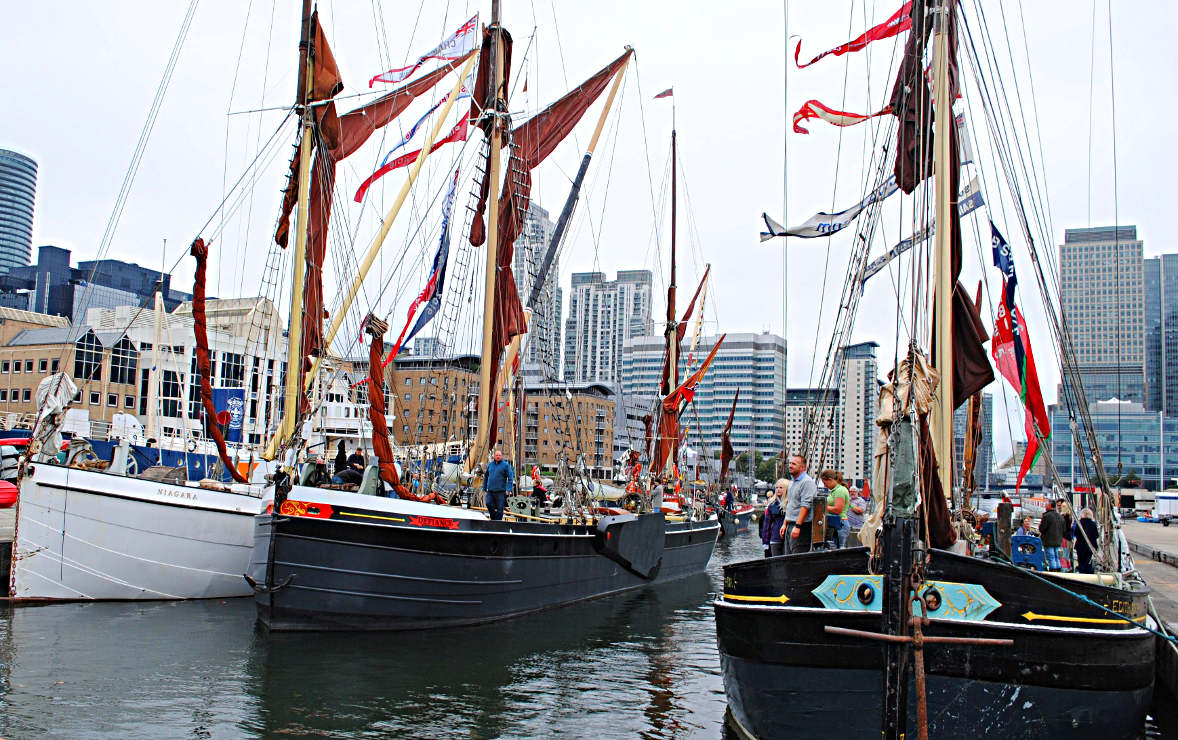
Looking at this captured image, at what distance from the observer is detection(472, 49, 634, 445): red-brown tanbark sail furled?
21.4 meters

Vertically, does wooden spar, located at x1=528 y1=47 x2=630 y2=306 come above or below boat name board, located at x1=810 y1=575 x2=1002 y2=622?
above

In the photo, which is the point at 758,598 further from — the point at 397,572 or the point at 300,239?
the point at 300,239

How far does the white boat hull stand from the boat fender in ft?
25.6

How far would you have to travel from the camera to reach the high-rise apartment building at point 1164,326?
50844mm

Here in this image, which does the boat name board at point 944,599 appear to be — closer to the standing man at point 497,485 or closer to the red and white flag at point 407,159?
the standing man at point 497,485

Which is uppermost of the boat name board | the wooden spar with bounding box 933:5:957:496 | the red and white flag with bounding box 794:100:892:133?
the red and white flag with bounding box 794:100:892:133

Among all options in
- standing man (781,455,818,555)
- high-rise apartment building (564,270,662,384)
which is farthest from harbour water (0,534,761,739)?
high-rise apartment building (564,270,662,384)

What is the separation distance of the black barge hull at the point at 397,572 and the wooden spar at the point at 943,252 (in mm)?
8969

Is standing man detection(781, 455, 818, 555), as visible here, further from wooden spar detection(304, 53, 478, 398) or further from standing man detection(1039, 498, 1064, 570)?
wooden spar detection(304, 53, 478, 398)

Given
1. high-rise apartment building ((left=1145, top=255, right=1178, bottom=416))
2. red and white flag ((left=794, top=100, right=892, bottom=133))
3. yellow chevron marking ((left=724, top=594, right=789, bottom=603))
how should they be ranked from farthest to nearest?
1. high-rise apartment building ((left=1145, top=255, right=1178, bottom=416))
2. red and white flag ((left=794, top=100, right=892, bottom=133))
3. yellow chevron marking ((left=724, top=594, right=789, bottom=603))

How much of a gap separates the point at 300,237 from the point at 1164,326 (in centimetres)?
4547

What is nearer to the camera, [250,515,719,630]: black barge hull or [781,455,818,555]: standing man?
[781,455,818,555]: standing man

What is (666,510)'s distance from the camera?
3259 centimetres

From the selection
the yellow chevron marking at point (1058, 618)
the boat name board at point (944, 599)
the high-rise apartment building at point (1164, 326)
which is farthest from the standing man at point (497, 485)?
the high-rise apartment building at point (1164, 326)
